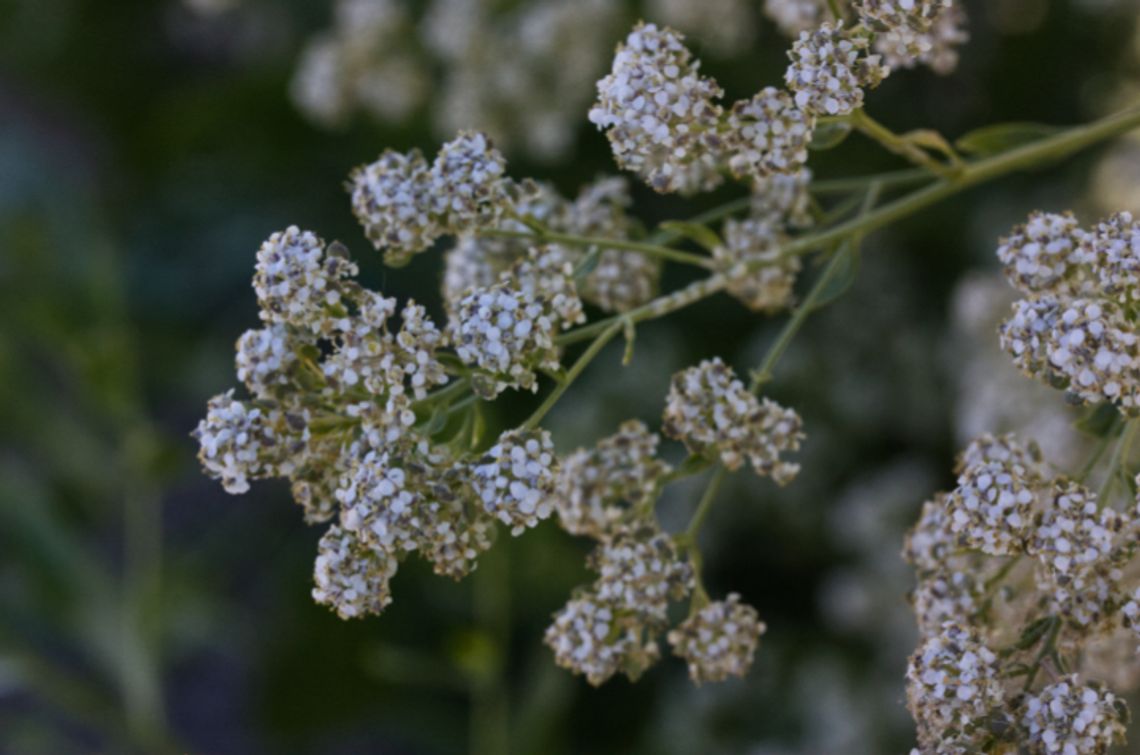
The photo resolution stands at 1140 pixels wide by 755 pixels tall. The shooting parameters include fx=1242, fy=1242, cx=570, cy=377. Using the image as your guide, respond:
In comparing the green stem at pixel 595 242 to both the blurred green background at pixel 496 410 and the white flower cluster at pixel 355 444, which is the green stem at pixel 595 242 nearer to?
the white flower cluster at pixel 355 444

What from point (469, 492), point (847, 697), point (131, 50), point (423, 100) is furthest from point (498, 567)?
point (131, 50)

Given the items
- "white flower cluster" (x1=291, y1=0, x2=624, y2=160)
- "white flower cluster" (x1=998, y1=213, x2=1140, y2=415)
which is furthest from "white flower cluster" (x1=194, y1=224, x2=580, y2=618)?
"white flower cluster" (x1=291, y1=0, x2=624, y2=160)

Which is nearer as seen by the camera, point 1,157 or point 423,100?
point 423,100

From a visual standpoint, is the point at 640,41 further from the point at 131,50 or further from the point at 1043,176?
the point at 131,50

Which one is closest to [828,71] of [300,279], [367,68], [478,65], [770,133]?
[770,133]

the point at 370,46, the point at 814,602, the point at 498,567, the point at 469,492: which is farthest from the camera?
the point at 814,602

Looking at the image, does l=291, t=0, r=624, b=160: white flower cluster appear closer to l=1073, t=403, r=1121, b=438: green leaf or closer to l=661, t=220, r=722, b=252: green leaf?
l=661, t=220, r=722, b=252: green leaf

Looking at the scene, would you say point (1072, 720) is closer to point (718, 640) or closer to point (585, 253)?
point (718, 640)
